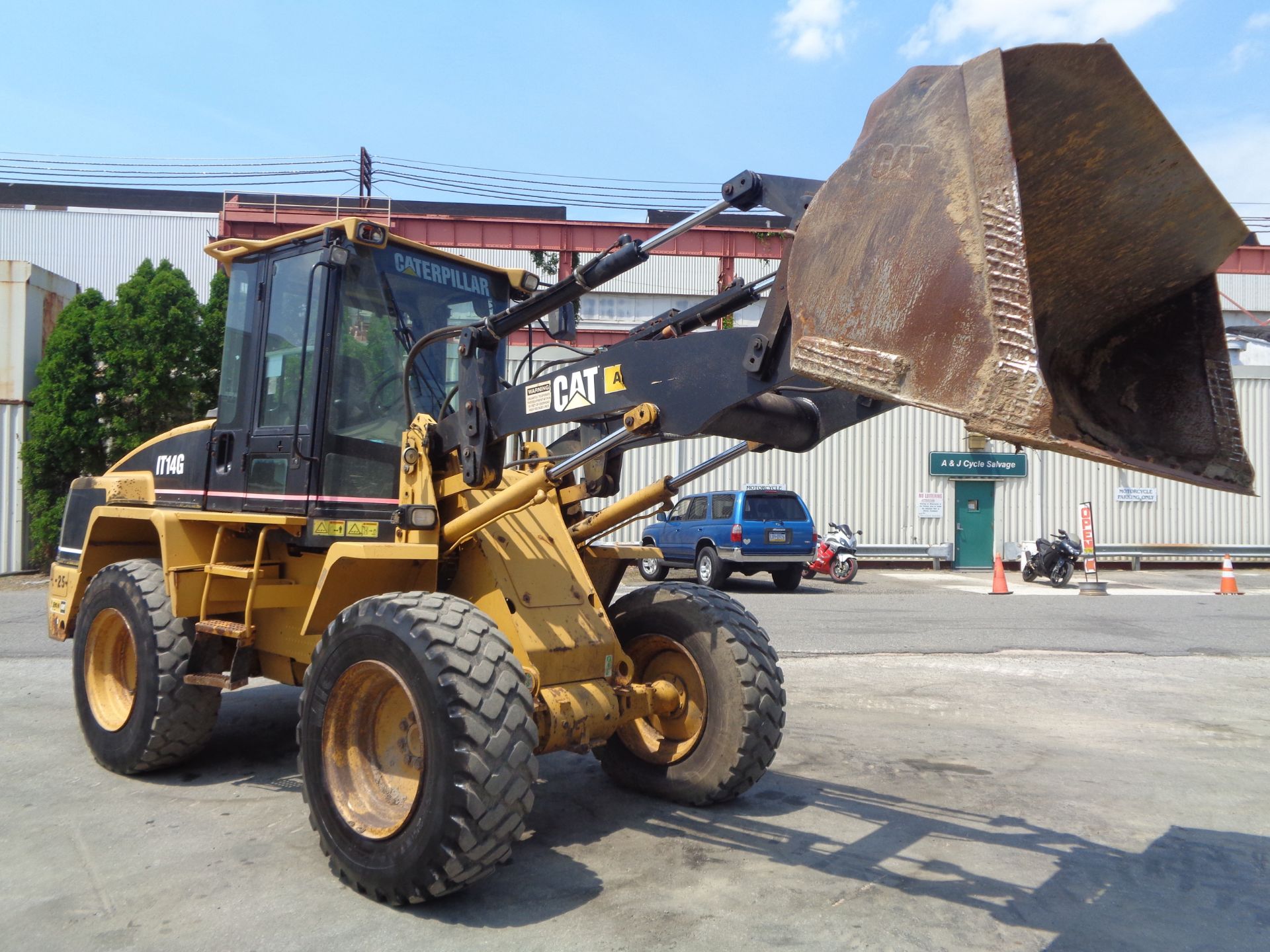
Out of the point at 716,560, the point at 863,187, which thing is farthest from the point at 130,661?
the point at 716,560

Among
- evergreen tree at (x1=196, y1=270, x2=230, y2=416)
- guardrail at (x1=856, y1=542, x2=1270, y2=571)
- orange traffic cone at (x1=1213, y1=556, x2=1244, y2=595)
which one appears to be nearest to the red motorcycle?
guardrail at (x1=856, y1=542, x2=1270, y2=571)

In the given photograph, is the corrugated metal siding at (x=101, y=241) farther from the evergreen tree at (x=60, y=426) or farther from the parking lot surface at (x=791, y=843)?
the parking lot surface at (x=791, y=843)

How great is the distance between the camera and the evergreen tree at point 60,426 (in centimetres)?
1895

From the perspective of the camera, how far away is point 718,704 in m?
5.22

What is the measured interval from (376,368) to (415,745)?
2089 mm

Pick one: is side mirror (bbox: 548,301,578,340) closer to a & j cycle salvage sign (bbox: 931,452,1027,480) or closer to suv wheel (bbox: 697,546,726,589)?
suv wheel (bbox: 697,546,726,589)

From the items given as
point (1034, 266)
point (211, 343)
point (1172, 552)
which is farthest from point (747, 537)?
point (1034, 266)

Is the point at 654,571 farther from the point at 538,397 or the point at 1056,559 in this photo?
the point at 538,397

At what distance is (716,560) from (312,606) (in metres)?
14.2

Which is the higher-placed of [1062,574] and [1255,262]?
[1255,262]

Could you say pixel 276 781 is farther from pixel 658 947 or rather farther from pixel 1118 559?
pixel 1118 559

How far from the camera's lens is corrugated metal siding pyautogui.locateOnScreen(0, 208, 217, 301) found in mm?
38031

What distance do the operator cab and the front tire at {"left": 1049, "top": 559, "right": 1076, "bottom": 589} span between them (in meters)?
17.4

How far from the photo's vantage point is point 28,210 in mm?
38000
